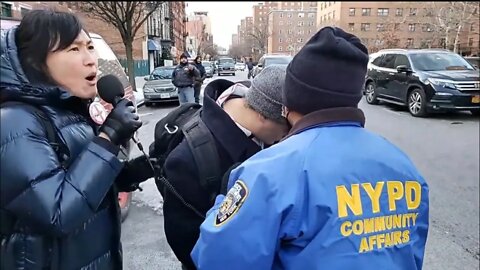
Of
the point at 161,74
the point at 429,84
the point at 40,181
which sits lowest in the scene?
the point at 429,84

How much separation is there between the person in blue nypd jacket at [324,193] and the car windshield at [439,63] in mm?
8613

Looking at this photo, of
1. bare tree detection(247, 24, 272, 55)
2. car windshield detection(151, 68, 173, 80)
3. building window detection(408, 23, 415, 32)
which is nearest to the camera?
bare tree detection(247, 24, 272, 55)

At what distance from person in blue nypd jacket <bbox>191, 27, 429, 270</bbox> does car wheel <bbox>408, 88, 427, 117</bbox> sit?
8902mm

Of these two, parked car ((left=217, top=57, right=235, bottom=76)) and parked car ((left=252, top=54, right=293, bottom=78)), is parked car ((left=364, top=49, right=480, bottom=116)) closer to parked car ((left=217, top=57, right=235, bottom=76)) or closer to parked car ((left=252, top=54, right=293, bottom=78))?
parked car ((left=217, top=57, right=235, bottom=76))

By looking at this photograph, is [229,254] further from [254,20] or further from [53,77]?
[254,20]

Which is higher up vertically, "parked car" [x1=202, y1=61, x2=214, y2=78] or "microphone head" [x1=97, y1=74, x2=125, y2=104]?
"microphone head" [x1=97, y1=74, x2=125, y2=104]

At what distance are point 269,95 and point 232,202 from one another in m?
0.56

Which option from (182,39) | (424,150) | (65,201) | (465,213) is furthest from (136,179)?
(424,150)

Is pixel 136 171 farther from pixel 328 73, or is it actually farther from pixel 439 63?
pixel 439 63

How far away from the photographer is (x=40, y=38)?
1350 mm

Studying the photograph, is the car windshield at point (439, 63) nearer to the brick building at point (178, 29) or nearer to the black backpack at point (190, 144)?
the brick building at point (178, 29)

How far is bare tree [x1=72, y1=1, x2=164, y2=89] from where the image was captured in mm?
3076

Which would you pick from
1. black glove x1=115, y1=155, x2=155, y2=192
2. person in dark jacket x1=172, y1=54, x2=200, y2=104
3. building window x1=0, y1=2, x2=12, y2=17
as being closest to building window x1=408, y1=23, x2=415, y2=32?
person in dark jacket x1=172, y1=54, x2=200, y2=104

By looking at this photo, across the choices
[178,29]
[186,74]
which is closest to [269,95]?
[178,29]
